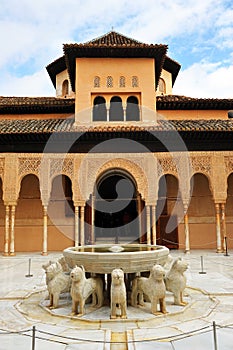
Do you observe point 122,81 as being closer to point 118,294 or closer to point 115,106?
point 115,106

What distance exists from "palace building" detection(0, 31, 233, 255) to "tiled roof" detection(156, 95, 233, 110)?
0.05m

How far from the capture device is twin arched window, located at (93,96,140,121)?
553 inches

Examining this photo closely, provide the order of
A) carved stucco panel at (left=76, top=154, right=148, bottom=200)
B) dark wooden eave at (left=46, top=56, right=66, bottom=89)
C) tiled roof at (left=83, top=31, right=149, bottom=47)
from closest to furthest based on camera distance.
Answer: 1. carved stucco panel at (left=76, top=154, right=148, bottom=200)
2. tiled roof at (left=83, top=31, right=149, bottom=47)
3. dark wooden eave at (left=46, top=56, right=66, bottom=89)

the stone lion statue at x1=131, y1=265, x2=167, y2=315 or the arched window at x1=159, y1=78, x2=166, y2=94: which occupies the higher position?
the arched window at x1=159, y1=78, x2=166, y2=94

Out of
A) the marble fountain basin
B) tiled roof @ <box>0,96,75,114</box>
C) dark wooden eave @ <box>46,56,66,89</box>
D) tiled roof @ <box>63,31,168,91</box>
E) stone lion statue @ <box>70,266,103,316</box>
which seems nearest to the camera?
stone lion statue @ <box>70,266,103,316</box>

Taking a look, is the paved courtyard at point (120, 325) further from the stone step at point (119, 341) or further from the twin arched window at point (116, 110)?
the twin arched window at point (116, 110)

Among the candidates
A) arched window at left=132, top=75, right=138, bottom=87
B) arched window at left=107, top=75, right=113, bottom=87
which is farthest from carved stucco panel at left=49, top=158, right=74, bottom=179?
arched window at left=132, top=75, right=138, bottom=87

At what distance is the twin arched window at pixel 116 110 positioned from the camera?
1405cm

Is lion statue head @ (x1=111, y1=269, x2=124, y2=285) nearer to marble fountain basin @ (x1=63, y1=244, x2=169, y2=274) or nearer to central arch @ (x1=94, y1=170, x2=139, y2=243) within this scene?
marble fountain basin @ (x1=63, y1=244, x2=169, y2=274)

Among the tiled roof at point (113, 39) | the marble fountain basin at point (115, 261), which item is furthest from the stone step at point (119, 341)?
the tiled roof at point (113, 39)

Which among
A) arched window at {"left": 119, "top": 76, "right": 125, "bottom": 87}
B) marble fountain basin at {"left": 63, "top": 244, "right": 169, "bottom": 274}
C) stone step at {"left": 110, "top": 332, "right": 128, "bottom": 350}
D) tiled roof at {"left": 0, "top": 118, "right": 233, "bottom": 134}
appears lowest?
stone step at {"left": 110, "top": 332, "right": 128, "bottom": 350}

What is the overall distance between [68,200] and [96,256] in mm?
9209

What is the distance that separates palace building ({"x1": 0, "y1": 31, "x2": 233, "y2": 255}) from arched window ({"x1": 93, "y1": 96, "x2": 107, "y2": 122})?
0.15ft

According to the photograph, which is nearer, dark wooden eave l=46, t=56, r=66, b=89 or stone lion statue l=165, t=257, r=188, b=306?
stone lion statue l=165, t=257, r=188, b=306
